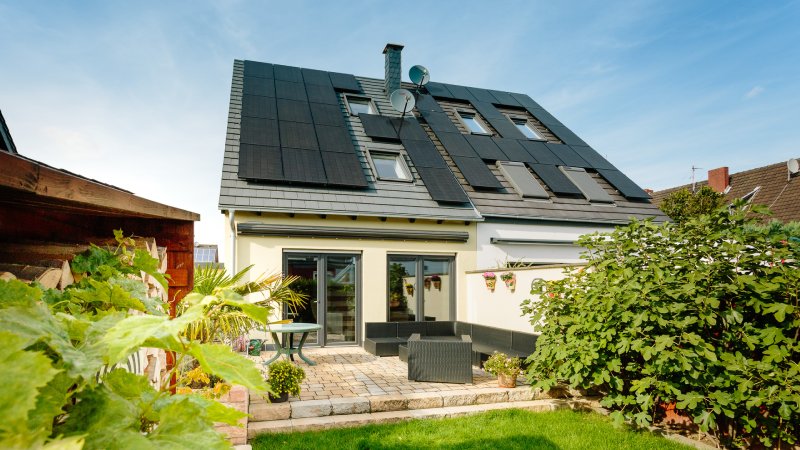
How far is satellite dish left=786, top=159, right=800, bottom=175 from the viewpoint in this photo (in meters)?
17.6

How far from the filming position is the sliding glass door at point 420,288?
10195 mm

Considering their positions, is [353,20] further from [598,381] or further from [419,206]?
[598,381]

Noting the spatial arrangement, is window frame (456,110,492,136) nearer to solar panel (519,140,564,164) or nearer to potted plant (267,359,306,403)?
solar panel (519,140,564,164)

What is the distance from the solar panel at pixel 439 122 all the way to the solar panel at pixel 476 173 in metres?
1.47

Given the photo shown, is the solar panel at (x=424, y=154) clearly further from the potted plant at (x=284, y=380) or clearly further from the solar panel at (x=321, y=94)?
the potted plant at (x=284, y=380)

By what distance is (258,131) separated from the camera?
10523mm

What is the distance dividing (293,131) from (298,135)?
0.21 metres

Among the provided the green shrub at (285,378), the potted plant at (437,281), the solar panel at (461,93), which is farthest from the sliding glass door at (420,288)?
the solar panel at (461,93)

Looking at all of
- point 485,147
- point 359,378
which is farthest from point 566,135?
point 359,378

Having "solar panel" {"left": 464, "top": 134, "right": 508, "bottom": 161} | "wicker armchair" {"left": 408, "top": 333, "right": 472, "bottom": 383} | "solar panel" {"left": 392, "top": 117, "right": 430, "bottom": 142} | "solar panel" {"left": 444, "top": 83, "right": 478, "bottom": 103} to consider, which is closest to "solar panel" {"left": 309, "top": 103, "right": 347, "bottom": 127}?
"solar panel" {"left": 392, "top": 117, "right": 430, "bottom": 142}

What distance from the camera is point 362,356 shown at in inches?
345

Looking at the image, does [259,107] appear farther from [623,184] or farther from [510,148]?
[623,184]

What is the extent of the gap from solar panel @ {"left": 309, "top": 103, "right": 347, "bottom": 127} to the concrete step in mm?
8133

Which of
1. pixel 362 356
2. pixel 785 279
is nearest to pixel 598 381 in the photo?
pixel 785 279
